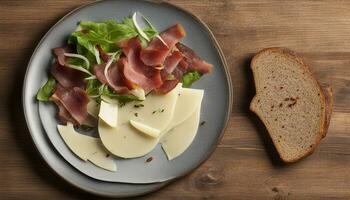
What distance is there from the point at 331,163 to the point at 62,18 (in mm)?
1483

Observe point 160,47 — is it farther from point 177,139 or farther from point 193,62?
point 177,139

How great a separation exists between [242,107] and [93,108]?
0.72 metres

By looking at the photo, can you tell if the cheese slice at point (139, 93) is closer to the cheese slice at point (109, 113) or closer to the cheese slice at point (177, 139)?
the cheese slice at point (109, 113)

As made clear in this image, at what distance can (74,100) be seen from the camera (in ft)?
8.40

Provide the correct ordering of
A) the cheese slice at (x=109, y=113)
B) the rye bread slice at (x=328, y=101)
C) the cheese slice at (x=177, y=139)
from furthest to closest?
Result: the rye bread slice at (x=328, y=101), the cheese slice at (x=177, y=139), the cheese slice at (x=109, y=113)

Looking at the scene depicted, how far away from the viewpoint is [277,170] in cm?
276

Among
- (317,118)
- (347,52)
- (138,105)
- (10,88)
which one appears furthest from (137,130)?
(347,52)

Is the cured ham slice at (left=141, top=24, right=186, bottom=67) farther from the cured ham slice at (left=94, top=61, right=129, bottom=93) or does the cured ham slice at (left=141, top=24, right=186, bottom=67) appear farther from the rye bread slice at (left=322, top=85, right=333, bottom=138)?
the rye bread slice at (left=322, top=85, right=333, bottom=138)

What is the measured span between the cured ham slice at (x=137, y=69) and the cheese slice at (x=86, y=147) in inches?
13.3

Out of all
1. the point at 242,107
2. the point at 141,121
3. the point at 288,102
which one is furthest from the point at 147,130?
the point at 288,102

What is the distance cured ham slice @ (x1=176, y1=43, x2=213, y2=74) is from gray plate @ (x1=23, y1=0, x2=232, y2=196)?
3cm

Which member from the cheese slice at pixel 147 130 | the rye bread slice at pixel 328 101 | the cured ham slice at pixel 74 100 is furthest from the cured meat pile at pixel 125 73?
the rye bread slice at pixel 328 101

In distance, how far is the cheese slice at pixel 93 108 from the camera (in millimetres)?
2600

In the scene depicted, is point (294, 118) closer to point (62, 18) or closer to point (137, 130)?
point (137, 130)
